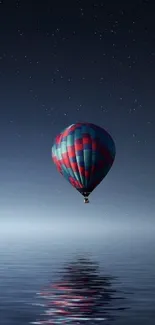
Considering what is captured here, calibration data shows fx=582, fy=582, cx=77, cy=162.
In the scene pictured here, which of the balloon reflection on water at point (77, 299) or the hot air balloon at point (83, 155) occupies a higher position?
the hot air balloon at point (83, 155)

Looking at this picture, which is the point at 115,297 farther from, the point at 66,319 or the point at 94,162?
the point at 94,162

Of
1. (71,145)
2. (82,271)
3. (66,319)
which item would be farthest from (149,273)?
(66,319)

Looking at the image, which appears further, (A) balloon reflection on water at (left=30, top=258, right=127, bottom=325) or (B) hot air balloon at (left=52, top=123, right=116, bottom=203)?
(B) hot air balloon at (left=52, top=123, right=116, bottom=203)

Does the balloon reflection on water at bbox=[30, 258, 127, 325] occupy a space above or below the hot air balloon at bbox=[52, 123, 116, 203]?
below

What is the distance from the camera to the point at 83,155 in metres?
61.2

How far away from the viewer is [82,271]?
53.1 m

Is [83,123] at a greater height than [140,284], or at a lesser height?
greater

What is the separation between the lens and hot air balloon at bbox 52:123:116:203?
61.2 meters

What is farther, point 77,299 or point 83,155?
point 83,155

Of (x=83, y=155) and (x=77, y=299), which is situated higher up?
(x=83, y=155)

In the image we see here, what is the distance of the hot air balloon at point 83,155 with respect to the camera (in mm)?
61188

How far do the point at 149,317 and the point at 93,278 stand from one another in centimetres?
2044

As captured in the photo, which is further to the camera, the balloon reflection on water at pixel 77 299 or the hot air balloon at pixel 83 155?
the hot air balloon at pixel 83 155

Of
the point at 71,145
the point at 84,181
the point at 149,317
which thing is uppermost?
the point at 71,145
